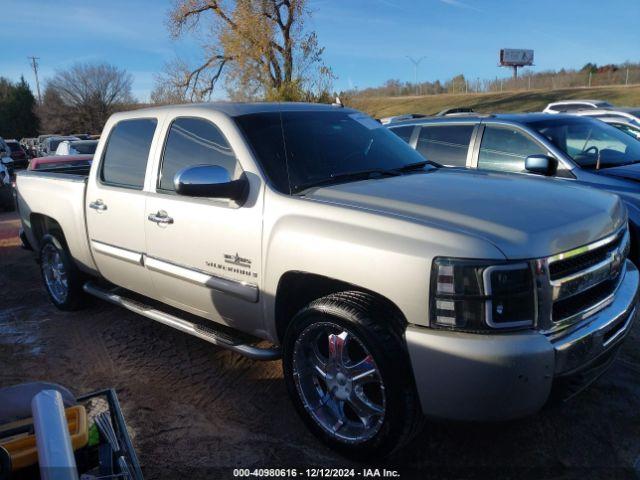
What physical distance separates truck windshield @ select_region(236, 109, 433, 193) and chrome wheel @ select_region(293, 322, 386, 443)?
90cm

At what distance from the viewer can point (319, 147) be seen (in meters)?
3.68

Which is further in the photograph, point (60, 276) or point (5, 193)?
point (5, 193)

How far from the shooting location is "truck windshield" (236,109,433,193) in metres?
3.37

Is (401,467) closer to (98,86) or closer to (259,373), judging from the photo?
(259,373)

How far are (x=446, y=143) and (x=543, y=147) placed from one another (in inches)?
47.0

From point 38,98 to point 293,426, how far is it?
75.8 m

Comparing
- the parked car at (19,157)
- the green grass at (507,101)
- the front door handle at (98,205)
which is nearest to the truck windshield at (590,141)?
the front door handle at (98,205)

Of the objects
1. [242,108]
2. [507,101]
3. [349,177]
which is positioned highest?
[507,101]

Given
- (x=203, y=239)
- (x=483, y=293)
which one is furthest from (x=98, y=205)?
(x=483, y=293)

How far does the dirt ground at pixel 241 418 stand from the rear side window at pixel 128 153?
1.36 metres

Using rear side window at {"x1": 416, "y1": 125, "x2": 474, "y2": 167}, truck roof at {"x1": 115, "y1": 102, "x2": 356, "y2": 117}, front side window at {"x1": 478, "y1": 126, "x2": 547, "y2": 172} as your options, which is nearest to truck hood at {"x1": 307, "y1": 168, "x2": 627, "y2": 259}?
truck roof at {"x1": 115, "y1": 102, "x2": 356, "y2": 117}

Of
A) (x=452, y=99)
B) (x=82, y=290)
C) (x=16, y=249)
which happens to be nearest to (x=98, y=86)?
(x=452, y=99)

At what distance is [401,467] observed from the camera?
9.25ft

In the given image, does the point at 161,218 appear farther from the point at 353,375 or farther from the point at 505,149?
the point at 505,149
